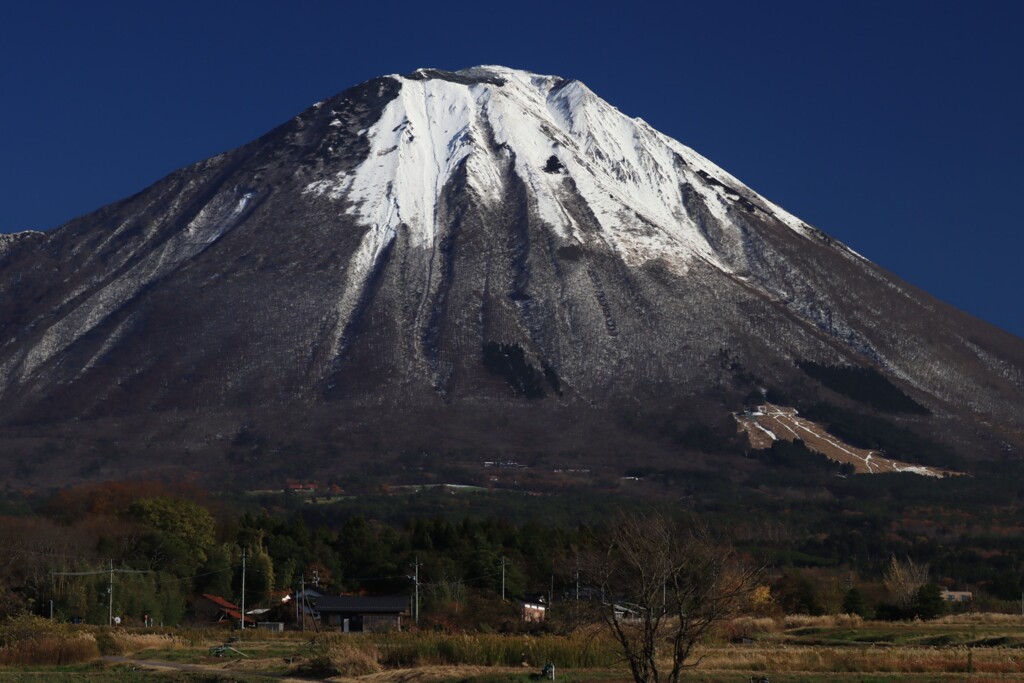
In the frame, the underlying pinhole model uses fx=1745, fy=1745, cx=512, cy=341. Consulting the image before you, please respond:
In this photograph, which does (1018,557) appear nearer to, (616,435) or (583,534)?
(583,534)

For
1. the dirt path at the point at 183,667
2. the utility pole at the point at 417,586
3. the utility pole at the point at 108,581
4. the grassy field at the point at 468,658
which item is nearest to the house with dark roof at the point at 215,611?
the utility pole at the point at 108,581

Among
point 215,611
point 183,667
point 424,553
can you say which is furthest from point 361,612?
point 183,667

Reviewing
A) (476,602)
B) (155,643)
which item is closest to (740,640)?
(476,602)

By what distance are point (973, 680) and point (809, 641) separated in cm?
2193

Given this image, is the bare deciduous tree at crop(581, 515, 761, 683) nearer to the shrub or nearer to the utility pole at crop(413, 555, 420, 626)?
the shrub

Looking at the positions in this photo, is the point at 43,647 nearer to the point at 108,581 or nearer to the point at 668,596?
the point at 108,581

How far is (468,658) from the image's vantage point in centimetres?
5184

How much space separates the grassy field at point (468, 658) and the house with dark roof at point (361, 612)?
1157 centimetres

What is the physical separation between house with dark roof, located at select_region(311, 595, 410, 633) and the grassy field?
38.0ft

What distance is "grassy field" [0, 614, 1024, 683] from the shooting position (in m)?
46.8

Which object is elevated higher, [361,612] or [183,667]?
[361,612]

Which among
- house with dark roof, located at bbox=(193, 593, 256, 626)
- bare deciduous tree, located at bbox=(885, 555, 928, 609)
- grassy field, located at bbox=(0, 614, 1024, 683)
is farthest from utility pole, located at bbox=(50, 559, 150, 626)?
bare deciduous tree, located at bbox=(885, 555, 928, 609)

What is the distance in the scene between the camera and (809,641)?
6525 centimetres

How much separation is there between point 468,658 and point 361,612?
2672 centimetres
